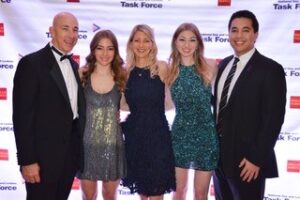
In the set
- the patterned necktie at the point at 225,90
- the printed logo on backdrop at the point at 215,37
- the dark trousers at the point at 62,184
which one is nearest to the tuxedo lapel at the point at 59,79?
the dark trousers at the point at 62,184

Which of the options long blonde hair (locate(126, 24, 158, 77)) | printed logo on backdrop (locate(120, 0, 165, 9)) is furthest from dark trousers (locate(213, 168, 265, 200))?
printed logo on backdrop (locate(120, 0, 165, 9))

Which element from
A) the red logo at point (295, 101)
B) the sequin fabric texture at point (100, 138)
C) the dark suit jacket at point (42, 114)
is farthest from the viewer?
the red logo at point (295, 101)

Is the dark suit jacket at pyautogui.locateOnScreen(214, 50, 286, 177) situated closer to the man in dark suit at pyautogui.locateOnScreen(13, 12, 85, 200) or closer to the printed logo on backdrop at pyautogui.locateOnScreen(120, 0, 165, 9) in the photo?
the man in dark suit at pyautogui.locateOnScreen(13, 12, 85, 200)

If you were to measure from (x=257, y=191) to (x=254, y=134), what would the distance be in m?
0.41

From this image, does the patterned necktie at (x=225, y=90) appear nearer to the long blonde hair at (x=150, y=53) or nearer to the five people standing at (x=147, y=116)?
the five people standing at (x=147, y=116)

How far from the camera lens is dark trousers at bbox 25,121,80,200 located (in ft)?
8.31

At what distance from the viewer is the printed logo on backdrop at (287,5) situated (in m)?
3.45

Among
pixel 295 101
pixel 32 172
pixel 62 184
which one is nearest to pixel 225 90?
pixel 295 101

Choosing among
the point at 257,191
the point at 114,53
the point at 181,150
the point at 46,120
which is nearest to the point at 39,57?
the point at 46,120

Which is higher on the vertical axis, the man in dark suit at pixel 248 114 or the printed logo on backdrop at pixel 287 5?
the printed logo on backdrop at pixel 287 5

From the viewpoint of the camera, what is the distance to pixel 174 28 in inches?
144

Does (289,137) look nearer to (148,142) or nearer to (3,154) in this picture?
(148,142)

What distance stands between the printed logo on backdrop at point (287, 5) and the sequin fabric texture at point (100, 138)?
1.80 metres

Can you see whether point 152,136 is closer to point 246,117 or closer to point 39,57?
point 246,117
